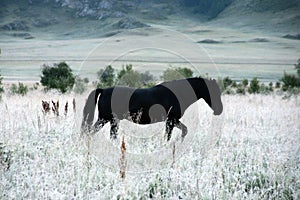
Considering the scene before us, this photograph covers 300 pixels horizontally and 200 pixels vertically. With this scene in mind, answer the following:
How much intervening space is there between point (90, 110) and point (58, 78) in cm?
1416

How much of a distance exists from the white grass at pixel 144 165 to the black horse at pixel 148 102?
1.27ft

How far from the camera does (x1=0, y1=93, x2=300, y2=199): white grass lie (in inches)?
Result: 180

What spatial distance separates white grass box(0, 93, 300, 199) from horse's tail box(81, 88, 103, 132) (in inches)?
10.1

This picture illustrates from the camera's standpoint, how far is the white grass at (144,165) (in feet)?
15.0

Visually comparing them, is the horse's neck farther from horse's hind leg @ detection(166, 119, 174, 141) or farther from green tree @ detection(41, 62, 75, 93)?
green tree @ detection(41, 62, 75, 93)

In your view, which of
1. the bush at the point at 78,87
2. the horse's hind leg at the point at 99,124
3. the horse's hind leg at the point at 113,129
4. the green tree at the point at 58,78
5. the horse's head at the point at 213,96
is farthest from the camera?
the green tree at the point at 58,78

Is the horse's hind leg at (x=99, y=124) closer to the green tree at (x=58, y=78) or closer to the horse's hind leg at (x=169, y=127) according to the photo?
the horse's hind leg at (x=169, y=127)

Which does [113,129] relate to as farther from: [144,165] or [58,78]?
[58,78]

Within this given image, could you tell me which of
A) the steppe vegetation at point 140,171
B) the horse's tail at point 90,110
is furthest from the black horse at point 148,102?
Result: the steppe vegetation at point 140,171

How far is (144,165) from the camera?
18.3 ft

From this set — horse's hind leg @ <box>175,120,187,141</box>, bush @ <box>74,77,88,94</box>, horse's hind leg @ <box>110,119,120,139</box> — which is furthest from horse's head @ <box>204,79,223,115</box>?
bush @ <box>74,77,88,94</box>

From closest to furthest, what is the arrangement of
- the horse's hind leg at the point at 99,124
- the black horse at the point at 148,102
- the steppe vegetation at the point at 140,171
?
the steppe vegetation at the point at 140,171
the black horse at the point at 148,102
the horse's hind leg at the point at 99,124

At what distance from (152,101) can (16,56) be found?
9833 cm

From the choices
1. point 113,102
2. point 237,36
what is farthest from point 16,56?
point 113,102
